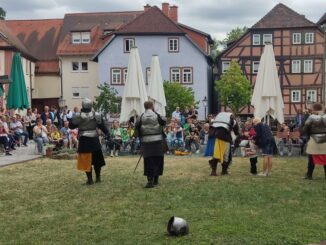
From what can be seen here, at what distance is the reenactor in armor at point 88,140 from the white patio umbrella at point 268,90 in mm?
8166

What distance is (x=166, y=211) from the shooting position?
8.40 meters

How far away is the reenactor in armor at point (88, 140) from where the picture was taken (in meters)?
11.4

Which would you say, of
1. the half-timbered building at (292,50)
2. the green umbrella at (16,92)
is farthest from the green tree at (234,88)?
the green umbrella at (16,92)

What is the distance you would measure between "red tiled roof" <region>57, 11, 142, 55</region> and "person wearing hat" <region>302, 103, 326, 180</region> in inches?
1530

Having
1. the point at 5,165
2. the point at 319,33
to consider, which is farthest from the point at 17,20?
the point at 5,165

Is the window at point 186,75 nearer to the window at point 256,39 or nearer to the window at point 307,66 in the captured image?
the window at point 256,39

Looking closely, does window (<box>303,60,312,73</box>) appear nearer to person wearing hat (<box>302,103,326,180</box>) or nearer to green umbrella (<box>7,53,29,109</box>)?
green umbrella (<box>7,53,29,109</box>)

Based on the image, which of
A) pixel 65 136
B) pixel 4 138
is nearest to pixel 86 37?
pixel 65 136

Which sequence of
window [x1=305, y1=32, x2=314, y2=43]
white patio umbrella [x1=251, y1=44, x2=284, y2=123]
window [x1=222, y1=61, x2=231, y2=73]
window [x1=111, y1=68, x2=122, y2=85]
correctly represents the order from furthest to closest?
window [x1=222, y1=61, x2=231, y2=73]
window [x1=111, y1=68, x2=122, y2=85]
window [x1=305, y1=32, x2=314, y2=43]
white patio umbrella [x1=251, y1=44, x2=284, y2=123]

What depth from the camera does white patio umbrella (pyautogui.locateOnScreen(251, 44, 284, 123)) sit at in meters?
18.5

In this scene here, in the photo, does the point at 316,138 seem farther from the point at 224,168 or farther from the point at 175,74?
the point at 175,74

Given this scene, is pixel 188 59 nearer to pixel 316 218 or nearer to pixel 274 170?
pixel 274 170

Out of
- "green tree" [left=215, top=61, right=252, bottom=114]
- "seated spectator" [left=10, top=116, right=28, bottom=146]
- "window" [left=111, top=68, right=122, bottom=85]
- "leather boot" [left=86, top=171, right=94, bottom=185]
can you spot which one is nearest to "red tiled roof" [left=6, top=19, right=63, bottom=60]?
"window" [left=111, top=68, right=122, bottom=85]

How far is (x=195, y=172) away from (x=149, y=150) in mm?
2463
